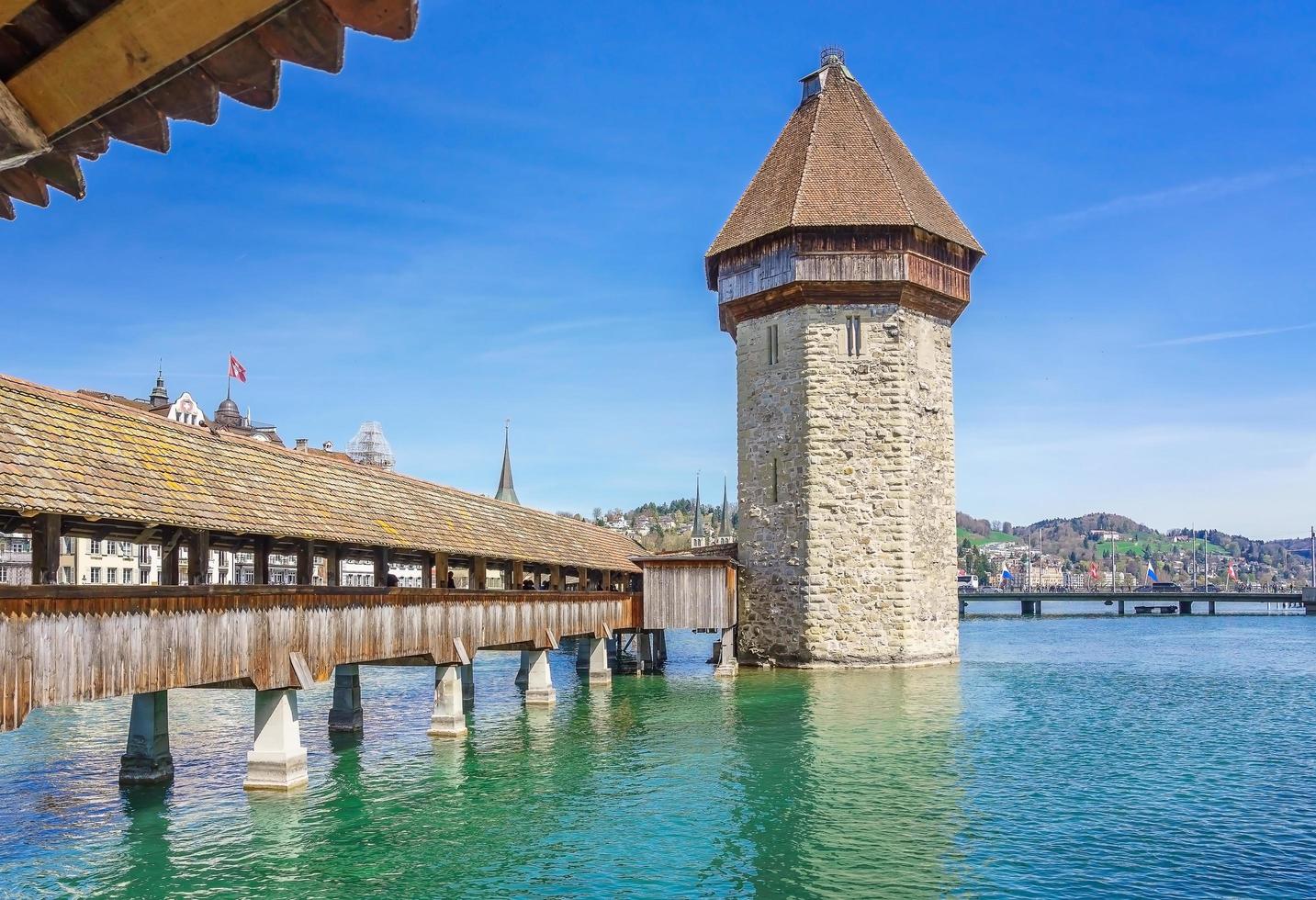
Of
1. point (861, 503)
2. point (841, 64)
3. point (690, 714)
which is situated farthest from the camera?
point (841, 64)

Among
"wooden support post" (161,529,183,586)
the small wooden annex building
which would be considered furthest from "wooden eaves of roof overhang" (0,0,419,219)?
the small wooden annex building

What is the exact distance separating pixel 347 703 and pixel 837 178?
18.2m

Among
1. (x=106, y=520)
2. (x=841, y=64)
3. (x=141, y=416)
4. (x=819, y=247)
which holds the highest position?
(x=841, y=64)

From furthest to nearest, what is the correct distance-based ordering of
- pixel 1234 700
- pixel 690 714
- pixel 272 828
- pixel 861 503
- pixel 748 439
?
pixel 748 439
pixel 861 503
pixel 1234 700
pixel 690 714
pixel 272 828

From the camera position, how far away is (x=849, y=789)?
13484mm

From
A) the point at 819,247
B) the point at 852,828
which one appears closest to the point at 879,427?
the point at 819,247

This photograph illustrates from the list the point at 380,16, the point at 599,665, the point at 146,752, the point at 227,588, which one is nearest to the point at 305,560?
the point at 227,588

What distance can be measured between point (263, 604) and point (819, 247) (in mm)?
18231

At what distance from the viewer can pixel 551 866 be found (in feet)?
33.6

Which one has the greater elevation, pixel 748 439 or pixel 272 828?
pixel 748 439

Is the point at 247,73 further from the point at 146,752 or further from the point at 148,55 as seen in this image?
the point at 146,752

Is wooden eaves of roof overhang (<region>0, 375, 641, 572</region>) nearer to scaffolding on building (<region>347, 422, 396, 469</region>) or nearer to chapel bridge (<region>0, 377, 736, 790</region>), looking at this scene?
chapel bridge (<region>0, 377, 736, 790</region>)

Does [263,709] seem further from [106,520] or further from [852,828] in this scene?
[852,828]

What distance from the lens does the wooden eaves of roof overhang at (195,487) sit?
9.66 m
